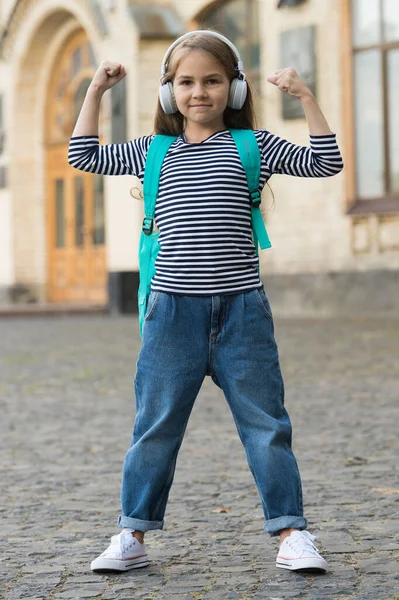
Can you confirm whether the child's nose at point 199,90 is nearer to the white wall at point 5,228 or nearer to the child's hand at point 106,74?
the child's hand at point 106,74

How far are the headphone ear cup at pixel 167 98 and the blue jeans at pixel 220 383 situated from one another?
54cm

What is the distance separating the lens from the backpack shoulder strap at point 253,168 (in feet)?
12.4

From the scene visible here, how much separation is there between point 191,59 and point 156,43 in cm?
1676

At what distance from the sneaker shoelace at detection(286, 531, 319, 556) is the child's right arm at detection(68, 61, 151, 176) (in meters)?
1.14

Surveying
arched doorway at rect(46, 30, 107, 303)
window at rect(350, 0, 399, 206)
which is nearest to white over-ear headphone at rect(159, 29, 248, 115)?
window at rect(350, 0, 399, 206)

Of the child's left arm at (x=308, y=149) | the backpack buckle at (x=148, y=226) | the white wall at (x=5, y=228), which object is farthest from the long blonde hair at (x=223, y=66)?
the white wall at (x=5, y=228)

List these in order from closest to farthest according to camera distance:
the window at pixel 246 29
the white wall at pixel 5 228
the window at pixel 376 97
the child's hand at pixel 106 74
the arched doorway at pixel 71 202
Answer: the child's hand at pixel 106 74 < the window at pixel 376 97 < the window at pixel 246 29 < the arched doorway at pixel 71 202 < the white wall at pixel 5 228

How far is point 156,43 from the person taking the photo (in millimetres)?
20234

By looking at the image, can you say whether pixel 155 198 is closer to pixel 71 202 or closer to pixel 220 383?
pixel 220 383

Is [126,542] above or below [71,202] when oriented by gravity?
below

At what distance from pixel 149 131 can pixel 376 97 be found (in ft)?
9.87

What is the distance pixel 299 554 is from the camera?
3725 mm

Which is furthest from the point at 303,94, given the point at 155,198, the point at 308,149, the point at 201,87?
the point at 155,198

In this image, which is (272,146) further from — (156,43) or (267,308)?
(156,43)
